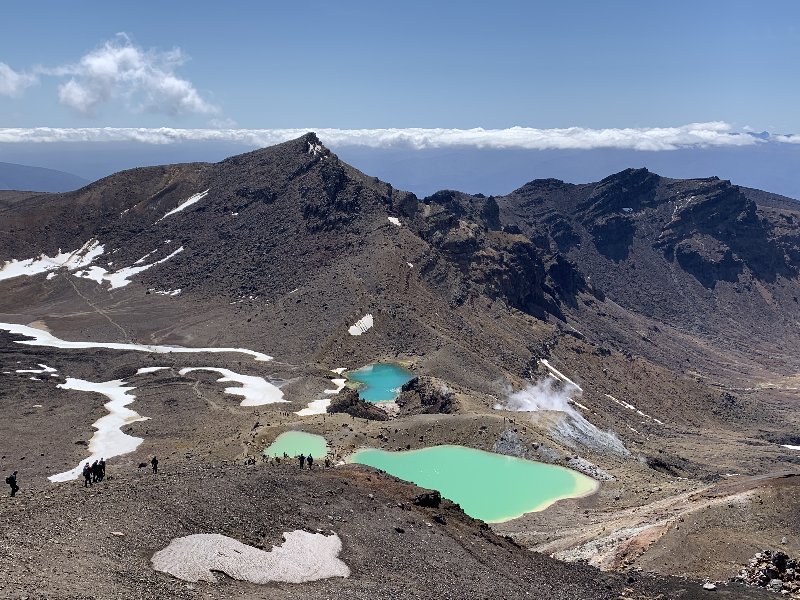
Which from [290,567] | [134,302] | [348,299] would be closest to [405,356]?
[348,299]

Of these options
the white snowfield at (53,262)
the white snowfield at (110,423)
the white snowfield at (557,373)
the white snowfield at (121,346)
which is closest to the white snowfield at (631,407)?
the white snowfield at (557,373)

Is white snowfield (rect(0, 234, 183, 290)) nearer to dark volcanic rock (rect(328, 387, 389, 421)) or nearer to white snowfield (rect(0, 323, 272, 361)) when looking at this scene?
white snowfield (rect(0, 323, 272, 361))

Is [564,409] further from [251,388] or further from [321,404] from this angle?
[251,388]

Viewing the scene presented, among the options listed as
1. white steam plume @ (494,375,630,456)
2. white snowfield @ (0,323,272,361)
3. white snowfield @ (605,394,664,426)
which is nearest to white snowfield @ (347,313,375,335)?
white snowfield @ (0,323,272,361)

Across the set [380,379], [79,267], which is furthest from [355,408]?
[79,267]

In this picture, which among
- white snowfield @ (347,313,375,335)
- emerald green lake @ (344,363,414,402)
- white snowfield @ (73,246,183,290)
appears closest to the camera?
emerald green lake @ (344,363,414,402)
